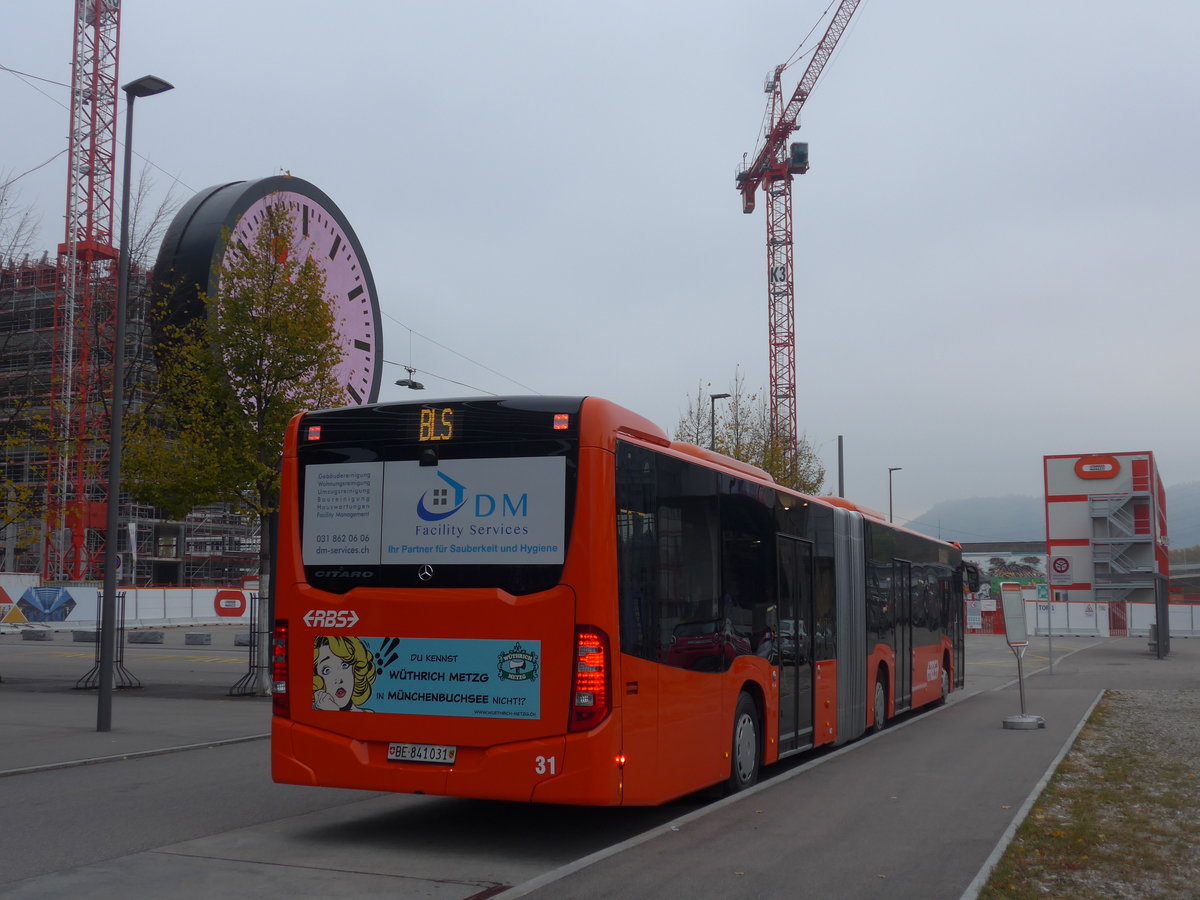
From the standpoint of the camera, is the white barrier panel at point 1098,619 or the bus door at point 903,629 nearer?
the bus door at point 903,629

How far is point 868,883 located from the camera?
7.25m

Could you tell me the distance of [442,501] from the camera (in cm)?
847

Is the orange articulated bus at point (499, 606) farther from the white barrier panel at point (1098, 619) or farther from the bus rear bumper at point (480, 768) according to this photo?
the white barrier panel at point (1098, 619)

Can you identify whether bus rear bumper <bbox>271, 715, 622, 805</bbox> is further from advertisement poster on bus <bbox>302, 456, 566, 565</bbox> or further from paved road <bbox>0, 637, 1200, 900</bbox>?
advertisement poster on bus <bbox>302, 456, 566, 565</bbox>

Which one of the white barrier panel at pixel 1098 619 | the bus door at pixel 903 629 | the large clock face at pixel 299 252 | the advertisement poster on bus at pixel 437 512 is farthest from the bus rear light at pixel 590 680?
the white barrier panel at pixel 1098 619

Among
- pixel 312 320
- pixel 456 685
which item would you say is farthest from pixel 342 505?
pixel 312 320

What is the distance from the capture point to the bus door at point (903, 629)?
1756 centimetres

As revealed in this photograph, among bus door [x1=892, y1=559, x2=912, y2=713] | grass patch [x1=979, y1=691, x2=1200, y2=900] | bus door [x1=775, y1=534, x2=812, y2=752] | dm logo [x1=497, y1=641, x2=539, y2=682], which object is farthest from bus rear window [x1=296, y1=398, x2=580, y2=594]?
bus door [x1=892, y1=559, x2=912, y2=713]

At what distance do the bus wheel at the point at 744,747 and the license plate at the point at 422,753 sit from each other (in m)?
2.99

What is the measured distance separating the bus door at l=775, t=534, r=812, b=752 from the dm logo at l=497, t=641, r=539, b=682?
422cm

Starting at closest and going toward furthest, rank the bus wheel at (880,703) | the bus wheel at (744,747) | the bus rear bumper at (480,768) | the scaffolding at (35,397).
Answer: the bus rear bumper at (480,768) → the bus wheel at (744,747) → the bus wheel at (880,703) → the scaffolding at (35,397)

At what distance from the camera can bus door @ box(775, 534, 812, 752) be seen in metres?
11.8

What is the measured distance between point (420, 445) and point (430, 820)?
3.17 m

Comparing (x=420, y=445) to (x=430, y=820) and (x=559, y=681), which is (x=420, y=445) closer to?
(x=559, y=681)
